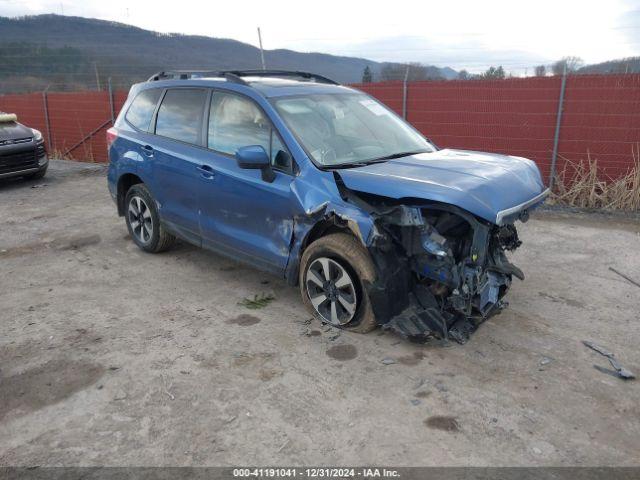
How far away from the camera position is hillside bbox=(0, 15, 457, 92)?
15.8 m

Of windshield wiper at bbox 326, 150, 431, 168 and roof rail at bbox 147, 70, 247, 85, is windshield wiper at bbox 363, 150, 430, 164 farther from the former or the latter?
roof rail at bbox 147, 70, 247, 85

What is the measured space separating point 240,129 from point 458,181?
1968 millimetres

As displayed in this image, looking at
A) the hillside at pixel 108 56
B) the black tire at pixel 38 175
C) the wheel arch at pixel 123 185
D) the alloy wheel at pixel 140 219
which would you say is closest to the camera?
the alloy wheel at pixel 140 219

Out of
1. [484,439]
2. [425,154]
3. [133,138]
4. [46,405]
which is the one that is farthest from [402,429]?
[133,138]

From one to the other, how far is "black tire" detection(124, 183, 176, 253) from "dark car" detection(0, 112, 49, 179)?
5.16 metres

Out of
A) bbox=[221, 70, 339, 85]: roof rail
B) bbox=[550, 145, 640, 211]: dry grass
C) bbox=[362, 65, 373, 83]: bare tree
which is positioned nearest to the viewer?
bbox=[221, 70, 339, 85]: roof rail

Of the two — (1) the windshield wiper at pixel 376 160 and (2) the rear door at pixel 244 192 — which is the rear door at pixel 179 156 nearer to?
(2) the rear door at pixel 244 192

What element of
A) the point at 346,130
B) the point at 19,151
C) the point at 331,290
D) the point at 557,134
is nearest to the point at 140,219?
the point at 346,130

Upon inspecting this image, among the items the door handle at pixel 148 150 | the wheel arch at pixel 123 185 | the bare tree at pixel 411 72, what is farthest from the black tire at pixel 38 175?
the bare tree at pixel 411 72

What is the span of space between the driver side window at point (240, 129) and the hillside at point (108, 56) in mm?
7341

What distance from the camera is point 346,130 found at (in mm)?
4500

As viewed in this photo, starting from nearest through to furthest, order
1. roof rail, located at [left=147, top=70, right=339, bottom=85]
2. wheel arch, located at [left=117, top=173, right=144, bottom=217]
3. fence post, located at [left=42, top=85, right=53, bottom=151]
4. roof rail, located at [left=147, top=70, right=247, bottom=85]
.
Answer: roof rail, located at [left=147, top=70, right=247, bottom=85], roof rail, located at [left=147, top=70, right=339, bottom=85], wheel arch, located at [left=117, top=173, right=144, bottom=217], fence post, located at [left=42, top=85, right=53, bottom=151]

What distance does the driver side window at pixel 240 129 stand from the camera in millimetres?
4172

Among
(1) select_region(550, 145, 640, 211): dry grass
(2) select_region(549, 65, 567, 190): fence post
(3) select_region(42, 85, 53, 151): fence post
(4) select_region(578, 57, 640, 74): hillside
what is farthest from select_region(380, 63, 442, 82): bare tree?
(3) select_region(42, 85, 53, 151): fence post
